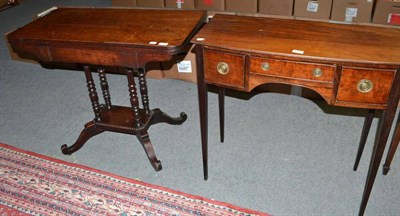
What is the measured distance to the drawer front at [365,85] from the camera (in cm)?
140

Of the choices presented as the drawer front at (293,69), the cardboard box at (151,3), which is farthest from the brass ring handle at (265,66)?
the cardboard box at (151,3)

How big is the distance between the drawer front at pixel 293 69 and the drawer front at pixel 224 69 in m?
0.06

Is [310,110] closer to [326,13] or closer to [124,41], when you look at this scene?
[326,13]

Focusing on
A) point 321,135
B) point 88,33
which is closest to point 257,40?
point 88,33

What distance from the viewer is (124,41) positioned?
5.67 ft

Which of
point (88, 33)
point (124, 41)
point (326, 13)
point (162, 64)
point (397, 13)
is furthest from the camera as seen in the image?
point (162, 64)

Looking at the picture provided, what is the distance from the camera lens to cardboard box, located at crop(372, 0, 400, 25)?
2516mm

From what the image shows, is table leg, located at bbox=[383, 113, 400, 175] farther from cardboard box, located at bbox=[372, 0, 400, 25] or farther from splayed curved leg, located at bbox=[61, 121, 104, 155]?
splayed curved leg, located at bbox=[61, 121, 104, 155]

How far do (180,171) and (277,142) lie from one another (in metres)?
0.62

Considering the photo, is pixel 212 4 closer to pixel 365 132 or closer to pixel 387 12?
pixel 387 12

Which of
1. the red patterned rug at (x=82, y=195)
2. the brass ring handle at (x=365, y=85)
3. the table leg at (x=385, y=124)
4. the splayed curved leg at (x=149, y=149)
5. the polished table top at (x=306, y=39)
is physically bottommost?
the red patterned rug at (x=82, y=195)

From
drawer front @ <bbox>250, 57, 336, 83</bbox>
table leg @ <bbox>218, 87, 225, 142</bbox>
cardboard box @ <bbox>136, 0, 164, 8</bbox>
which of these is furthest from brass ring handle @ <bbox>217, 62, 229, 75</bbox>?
cardboard box @ <bbox>136, 0, 164, 8</bbox>

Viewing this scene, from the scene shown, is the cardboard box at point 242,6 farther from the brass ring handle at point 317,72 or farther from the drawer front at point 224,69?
the brass ring handle at point 317,72

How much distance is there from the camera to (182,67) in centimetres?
292
